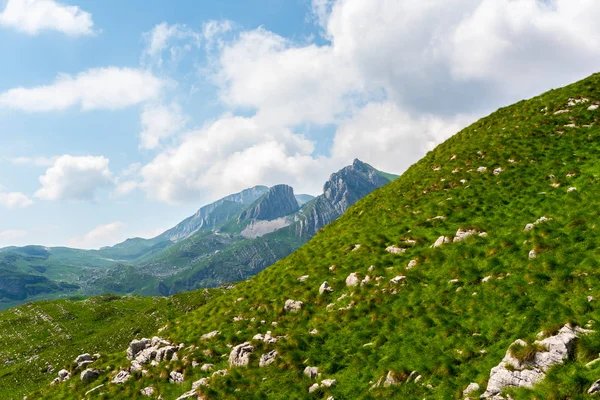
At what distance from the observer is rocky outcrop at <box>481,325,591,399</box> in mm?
11391

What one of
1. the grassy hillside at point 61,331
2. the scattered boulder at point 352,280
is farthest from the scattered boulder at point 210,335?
the grassy hillside at point 61,331

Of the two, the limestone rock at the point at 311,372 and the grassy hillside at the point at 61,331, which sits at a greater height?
the limestone rock at the point at 311,372

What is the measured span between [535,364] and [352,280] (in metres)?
14.1

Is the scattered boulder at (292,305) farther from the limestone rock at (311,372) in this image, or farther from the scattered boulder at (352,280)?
the limestone rock at (311,372)

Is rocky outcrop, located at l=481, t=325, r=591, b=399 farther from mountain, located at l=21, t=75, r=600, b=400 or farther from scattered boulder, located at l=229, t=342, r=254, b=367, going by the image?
scattered boulder, located at l=229, t=342, r=254, b=367

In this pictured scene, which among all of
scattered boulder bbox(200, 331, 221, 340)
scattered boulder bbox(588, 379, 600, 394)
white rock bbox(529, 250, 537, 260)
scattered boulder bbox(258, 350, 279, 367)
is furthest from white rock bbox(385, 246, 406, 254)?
scattered boulder bbox(588, 379, 600, 394)

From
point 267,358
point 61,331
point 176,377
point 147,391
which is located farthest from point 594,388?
point 61,331

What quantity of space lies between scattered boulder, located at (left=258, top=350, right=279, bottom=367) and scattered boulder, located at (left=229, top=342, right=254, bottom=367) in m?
0.95

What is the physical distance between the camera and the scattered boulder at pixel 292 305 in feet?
81.8

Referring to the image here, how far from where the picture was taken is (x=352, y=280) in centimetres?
2503

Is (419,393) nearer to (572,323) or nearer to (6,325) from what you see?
(572,323)

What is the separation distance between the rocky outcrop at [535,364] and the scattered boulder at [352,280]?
12.8 m

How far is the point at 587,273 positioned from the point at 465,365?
7611 mm

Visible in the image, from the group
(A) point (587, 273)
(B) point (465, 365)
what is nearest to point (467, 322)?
(B) point (465, 365)
